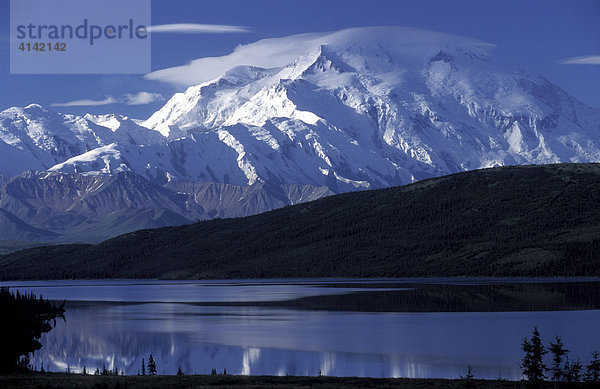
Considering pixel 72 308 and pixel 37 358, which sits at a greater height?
pixel 72 308

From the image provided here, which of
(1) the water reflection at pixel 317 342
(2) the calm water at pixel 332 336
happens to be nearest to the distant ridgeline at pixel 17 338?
(1) the water reflection at pixel 317 342

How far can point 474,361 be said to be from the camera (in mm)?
86125

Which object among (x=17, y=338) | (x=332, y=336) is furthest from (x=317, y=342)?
(x=17, y=338)

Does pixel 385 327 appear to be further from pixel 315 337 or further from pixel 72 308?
pixel 72 308

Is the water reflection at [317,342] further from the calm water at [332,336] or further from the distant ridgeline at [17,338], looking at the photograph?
the distant ridgeline at [17,338]

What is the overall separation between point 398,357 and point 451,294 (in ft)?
364

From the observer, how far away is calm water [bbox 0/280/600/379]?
3438 inches

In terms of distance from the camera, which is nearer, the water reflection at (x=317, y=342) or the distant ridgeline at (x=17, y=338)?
the water reflection at (x=317, y=342)

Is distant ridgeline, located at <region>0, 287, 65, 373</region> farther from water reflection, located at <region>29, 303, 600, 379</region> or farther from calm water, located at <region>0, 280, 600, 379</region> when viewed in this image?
calm water, located at <region>0, 280, 600, 379</region>

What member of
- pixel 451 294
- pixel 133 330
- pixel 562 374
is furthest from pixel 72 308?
pixel 562 374

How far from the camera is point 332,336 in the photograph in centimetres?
11281

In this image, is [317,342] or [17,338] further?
[317,342]

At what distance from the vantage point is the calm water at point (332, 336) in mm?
87312

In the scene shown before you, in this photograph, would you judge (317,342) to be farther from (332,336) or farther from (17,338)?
(17,338)
